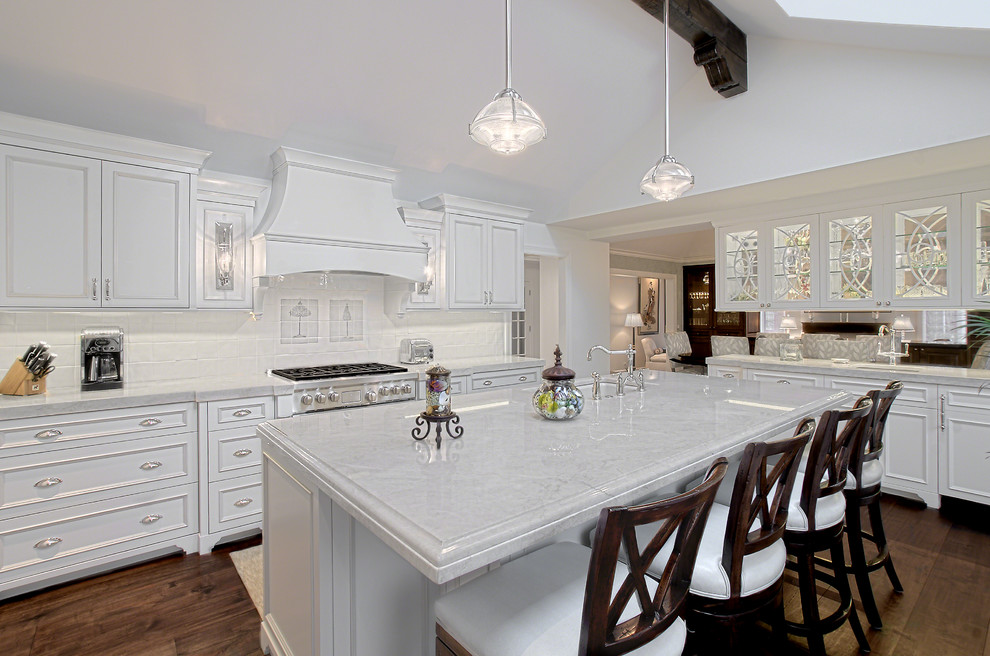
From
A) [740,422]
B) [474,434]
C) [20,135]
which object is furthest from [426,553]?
[20,135]

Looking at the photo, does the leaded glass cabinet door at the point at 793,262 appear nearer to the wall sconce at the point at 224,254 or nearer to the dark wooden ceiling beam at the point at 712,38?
the dark wooden ceiling beam at the point at 712,38

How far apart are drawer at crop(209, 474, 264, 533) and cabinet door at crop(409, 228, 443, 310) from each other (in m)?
1.94

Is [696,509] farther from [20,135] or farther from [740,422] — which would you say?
[20,135]

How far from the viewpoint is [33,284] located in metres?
2.73

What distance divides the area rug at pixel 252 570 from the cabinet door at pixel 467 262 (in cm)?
254

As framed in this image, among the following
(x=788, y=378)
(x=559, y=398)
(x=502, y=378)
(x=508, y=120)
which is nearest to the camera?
(x=508, y=120)

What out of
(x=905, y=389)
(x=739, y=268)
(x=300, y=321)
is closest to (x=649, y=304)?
(x=739, y=268)

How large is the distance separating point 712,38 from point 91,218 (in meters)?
4.23

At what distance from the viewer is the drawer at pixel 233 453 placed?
302cm

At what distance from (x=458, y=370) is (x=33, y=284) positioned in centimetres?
281

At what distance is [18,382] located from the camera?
2.71m

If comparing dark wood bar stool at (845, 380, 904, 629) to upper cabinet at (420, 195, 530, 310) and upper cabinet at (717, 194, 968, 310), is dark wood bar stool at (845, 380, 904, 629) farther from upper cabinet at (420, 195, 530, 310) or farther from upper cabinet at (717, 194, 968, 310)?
upper cabinet at (420, 195, 530, 310)

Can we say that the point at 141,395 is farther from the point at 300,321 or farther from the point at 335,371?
the point at 300,321

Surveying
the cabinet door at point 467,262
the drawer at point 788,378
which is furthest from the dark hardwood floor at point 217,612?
the cabinet door at point 467,262
